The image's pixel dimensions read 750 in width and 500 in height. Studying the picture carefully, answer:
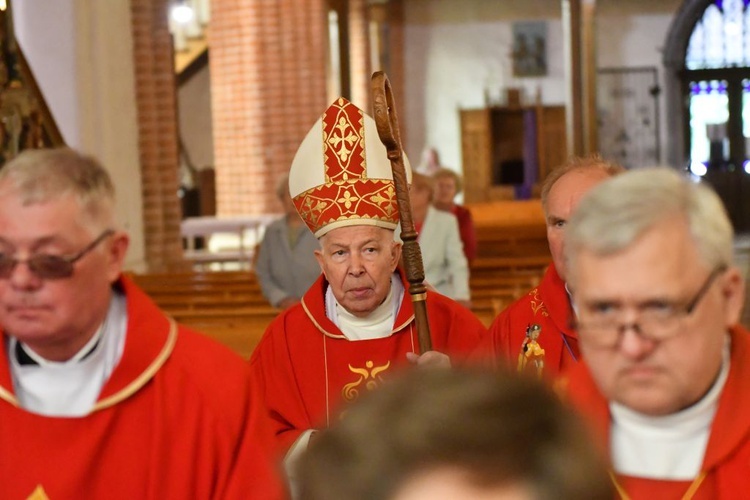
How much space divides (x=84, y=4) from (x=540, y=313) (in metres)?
7.95

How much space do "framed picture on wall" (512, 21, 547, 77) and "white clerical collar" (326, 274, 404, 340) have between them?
76.7 ft

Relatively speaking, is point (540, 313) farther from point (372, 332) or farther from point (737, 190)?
point (737, 190)

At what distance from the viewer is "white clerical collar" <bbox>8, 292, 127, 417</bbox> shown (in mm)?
2572

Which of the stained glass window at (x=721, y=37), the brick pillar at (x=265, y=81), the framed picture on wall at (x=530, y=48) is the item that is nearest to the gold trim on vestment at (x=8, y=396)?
the brick pillar at (x=265, y=81)

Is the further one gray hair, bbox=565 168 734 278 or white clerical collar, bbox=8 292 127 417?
white clerical collar, bbox=8 292 127 417

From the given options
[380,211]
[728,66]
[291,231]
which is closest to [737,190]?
[728,66]

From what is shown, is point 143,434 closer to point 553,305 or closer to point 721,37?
point 553,305

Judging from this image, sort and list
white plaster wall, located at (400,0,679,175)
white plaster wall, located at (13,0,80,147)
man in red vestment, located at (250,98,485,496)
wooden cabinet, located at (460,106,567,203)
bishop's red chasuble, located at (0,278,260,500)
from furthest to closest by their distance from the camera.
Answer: wooden cabinet, located at (460,106,567,203) → white plaster wall, located at (400,0,679,175) → white plaster wall, located at (13,0,80,147) → man in red vestment, located at (250,98,485,496) → bishop's red chasuble, located at (0,278,260,500)

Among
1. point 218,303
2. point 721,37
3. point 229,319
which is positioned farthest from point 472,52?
point 229,319

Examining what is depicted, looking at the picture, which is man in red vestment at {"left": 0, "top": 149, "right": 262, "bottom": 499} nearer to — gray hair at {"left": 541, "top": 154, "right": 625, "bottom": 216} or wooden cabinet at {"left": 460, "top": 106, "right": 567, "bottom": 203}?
gray hair at {"left": 541, "top": 154, "right": 625, "bottom": 216}

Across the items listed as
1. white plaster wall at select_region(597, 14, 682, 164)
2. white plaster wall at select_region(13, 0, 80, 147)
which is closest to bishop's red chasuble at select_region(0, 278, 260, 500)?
white plaster wall at select_region(13, 0, 80, 147)

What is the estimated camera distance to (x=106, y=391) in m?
2.57

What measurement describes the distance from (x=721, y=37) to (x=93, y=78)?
56.2 ft

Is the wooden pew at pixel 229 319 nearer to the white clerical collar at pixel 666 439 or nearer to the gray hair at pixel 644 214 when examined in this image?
the white clerical collar at pixel 666 439
